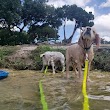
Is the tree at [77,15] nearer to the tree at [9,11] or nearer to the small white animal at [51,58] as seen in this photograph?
the tree at [9,11]

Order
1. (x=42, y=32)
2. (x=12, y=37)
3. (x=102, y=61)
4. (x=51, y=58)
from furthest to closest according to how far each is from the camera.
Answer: (x=42, y=32)
(x=12, y=37)
(x=102, y=61)
(x=51, y=58)

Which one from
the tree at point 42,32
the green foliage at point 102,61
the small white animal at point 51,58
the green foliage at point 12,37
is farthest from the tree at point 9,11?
the small white animal at point 51,58

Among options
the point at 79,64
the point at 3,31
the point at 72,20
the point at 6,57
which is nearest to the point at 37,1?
the point at 3,31

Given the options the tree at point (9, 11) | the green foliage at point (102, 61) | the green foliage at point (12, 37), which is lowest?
the green foliage at point (102, 61)

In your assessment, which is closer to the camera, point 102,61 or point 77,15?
point 102,61

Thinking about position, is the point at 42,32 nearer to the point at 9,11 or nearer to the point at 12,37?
the point at 12,37

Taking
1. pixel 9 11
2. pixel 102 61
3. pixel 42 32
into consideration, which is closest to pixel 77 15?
pixel 42 32

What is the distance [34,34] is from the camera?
4422 cm

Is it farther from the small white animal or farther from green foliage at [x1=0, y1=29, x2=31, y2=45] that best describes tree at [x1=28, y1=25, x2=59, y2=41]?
the small white animal

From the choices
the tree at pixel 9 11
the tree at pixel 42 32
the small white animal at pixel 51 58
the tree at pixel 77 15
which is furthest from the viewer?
the tree at pixel 77 15

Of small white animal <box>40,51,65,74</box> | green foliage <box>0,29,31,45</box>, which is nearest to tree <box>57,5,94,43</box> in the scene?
green foliage <box>0,29,31,45</box>

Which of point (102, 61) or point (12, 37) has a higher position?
point (12, 37)

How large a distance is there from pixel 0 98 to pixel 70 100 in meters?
1.46

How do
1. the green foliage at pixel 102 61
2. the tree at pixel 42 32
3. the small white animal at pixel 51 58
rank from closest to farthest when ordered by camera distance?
the small white animal at pixel 51 58, the green foliage at pixel 102 61, the tree at pixel 42 32
